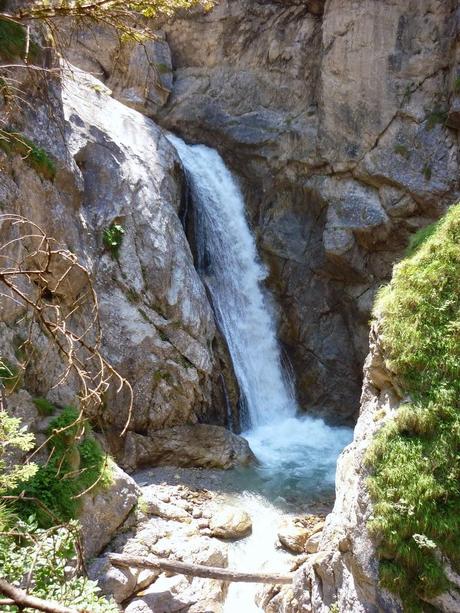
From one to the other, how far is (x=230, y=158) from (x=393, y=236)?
6.75m

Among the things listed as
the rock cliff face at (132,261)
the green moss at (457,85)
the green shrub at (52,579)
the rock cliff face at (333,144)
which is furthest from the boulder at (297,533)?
the green moss at (457,85)

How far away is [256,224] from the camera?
650 inches

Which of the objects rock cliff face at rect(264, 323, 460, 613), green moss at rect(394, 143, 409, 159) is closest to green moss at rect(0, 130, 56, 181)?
rock cliff face at rect(264, 323, 460, 613)

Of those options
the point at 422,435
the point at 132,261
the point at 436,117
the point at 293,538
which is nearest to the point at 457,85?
the point at 436,117

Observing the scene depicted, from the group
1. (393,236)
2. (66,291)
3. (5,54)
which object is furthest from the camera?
(393,236)

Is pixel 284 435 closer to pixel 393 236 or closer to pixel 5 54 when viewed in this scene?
pixel 393 236

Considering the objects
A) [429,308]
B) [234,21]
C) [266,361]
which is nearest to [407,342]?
[429,308]

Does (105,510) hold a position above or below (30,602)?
below

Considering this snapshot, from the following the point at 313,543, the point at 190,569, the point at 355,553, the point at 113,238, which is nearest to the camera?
the point at 355,553

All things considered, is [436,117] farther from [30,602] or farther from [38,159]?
[30,602]

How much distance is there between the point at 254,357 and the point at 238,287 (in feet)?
7.70

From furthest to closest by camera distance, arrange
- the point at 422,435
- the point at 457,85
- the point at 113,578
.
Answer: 1. the point at 457,85
2. the point at 113,578
3. the point at 422,435

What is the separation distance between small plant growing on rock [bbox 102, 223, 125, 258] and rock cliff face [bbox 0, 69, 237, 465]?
0.09 m

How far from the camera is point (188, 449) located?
10.6 metres
